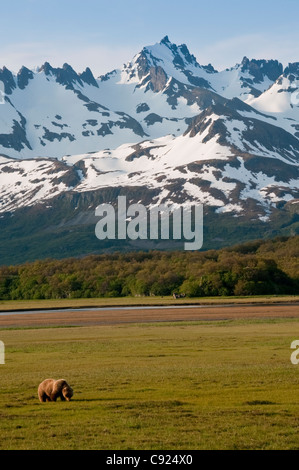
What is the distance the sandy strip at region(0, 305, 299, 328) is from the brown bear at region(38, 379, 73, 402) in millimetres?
52605

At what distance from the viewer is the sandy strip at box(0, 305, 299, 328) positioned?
8569 centimetres

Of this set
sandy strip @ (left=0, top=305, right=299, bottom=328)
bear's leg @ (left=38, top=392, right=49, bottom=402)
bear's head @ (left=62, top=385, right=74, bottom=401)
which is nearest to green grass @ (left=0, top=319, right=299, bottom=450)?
bear's head @ (left=62, top=385, right=74, bottom=401)

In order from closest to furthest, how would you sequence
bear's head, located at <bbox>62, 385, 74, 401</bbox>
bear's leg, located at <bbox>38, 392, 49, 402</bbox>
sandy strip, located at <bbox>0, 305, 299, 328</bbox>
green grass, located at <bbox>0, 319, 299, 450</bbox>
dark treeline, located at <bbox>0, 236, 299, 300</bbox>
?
1. green grass, located at <bbox>0, 319, 299, 450</bbox>
2. bear's head, located at <bbox>62, 385, 74, 401</bbox>
3. bear's leg, located at <bbox>38, 392, 49, 402</bbox>
4. sandy strip, located at <bbox>0, 305, 299, 328</bbox>
5. dark treeline, located at <bbox>0, 236, 299, 300</bbox>

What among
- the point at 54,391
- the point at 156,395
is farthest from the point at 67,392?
the point at 156,395

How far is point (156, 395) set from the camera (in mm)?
30359

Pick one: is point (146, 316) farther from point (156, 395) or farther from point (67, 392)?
point (67, 392)

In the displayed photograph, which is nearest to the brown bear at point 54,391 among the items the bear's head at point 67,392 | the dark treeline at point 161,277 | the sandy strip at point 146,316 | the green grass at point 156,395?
the bear's head at point 67,392

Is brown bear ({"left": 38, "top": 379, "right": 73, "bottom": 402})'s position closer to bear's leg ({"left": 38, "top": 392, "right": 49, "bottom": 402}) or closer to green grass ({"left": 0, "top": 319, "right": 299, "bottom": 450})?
bear's leg ({"left": 38, "top": 392, "right": 49, "bottom": 402})

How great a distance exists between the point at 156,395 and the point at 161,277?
12205 cm

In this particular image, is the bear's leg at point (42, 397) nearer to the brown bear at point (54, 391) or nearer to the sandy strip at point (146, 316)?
the brown bear at point (54, 391)

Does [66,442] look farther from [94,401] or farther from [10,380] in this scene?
[10,380]

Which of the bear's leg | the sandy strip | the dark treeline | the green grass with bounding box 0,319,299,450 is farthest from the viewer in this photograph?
the dark treeline

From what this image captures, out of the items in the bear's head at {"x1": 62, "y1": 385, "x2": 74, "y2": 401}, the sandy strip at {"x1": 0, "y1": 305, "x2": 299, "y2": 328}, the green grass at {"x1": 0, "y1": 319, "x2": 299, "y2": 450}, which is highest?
the bear's head at {"x1": 62, "y1": 385, "x2": 74, "y2": 401}

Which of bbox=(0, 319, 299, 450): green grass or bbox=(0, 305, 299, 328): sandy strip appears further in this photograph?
bbox=(0, 305, 299, 328): sandy strip
